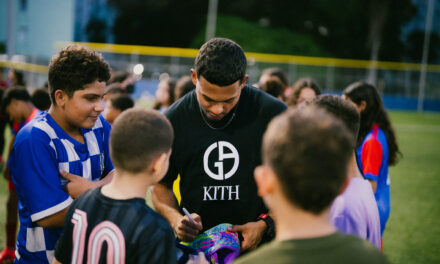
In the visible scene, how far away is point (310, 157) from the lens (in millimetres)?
1321

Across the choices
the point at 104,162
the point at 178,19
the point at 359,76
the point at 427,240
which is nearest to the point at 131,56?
the point at 359,76

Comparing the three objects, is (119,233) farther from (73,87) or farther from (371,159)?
(371,159)

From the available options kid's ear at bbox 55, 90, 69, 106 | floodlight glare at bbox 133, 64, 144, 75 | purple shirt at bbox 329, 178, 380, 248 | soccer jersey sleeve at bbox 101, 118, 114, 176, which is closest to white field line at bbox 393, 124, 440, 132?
floodlight glare at bbox 133, 64, 144, 75

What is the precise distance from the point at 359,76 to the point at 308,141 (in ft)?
98.4

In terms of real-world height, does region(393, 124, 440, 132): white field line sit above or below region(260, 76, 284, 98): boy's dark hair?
below

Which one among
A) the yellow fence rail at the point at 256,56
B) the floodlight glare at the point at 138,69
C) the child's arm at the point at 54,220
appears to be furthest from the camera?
the yellow fence rail at the point at 256,56

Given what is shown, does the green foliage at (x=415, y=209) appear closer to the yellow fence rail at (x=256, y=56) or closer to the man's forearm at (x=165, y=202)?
the man's forearm at (x=165, y=202)

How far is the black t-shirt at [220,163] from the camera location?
2.48 m

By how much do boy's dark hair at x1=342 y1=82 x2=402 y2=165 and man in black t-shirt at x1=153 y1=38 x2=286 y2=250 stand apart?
6.31 feet

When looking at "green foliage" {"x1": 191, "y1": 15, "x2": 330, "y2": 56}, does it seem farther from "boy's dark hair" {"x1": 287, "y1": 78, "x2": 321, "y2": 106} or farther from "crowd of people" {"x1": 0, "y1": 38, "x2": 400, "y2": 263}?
"crowd of people" {"x1": 0, "y1": 38, "x2": 400, "y2": 263}

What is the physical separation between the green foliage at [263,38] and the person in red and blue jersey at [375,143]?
125ft

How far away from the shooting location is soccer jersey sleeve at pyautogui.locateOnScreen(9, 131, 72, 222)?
2.16 meters

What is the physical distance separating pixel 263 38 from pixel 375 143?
40284 millimetres

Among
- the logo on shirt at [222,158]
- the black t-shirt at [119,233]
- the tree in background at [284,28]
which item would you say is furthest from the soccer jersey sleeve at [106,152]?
the tree in background at [284,28]
